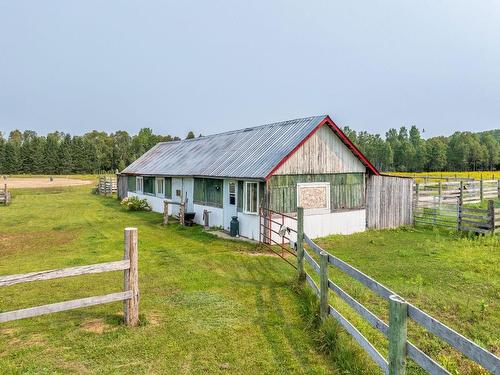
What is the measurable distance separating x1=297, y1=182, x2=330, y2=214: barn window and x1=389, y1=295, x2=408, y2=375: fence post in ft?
40.5

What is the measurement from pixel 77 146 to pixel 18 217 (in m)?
79.2

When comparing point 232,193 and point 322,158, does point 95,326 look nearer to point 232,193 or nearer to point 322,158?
point 232,193

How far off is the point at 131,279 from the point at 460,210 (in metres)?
16.7

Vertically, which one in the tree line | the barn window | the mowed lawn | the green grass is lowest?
the green grass

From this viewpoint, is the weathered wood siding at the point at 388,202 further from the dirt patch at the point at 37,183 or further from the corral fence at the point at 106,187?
the dirt patch at the point at 37,183

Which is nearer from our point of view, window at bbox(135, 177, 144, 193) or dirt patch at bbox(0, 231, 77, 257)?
dirt patch at bbox(0, 231, 77, 257)

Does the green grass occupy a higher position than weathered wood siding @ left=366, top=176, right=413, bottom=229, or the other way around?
weathered wood siding @ left=366, top=176, right=413, bottom=229

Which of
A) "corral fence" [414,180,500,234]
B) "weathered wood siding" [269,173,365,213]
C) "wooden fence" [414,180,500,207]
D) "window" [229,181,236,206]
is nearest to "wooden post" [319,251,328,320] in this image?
"weathered wood siding" [269,173,365,213]

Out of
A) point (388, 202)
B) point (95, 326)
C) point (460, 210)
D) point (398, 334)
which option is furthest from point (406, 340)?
point (388, 202)

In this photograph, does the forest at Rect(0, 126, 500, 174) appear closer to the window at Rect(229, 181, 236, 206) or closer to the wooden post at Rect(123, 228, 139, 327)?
the window at Rect(229, 181, 236, 206)

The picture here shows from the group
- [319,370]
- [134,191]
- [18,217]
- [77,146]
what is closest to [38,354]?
[319,370]

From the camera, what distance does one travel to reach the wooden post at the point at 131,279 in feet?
22.4

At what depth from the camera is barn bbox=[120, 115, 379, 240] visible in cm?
1625

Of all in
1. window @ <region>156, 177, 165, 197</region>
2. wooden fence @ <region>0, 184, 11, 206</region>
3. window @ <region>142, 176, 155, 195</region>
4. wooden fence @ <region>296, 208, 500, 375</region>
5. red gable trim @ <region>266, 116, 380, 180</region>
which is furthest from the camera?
wooden fence @ <region>0, 184, 11, 206</region>
